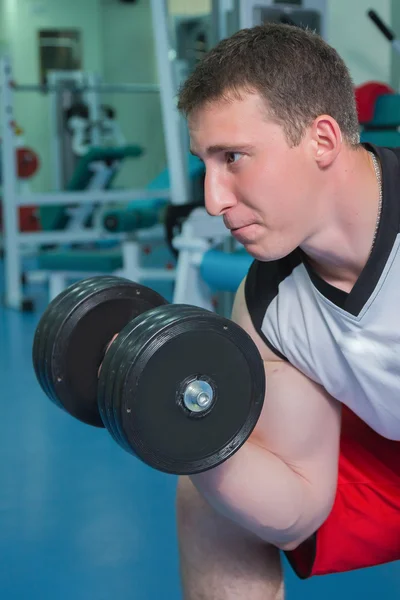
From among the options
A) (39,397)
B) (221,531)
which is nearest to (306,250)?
(221,531)

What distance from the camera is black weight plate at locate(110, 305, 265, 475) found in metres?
0.93

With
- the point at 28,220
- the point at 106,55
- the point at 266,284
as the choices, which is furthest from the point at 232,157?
the point at 106,55

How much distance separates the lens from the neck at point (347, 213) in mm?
1023

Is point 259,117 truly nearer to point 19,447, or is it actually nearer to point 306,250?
point 306,250

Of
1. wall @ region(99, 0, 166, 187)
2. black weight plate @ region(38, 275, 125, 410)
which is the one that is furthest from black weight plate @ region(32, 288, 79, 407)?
wall @ region(99, 0, 166, 187)

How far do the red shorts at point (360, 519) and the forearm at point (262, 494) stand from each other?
8cm

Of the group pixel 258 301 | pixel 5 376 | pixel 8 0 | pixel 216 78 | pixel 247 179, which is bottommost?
pixel 5 376

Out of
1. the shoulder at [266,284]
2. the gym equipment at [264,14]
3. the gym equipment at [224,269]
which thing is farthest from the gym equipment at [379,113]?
the shoulder at [266,284]

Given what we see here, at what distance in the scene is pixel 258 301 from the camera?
3.86 feet

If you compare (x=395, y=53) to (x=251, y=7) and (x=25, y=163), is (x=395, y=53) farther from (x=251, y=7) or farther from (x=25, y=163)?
(x=251, y=7)

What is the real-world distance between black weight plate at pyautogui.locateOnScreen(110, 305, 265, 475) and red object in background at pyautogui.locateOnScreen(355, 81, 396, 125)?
7.07 feet

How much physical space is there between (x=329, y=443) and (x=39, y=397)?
1805 mm

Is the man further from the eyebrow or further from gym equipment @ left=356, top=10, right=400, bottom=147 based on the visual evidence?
gym equipment @ left=356, top=10, right=400, bottom=147

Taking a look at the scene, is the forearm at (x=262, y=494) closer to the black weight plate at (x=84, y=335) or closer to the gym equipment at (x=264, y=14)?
the black weight plate at (x=84, y=335)
